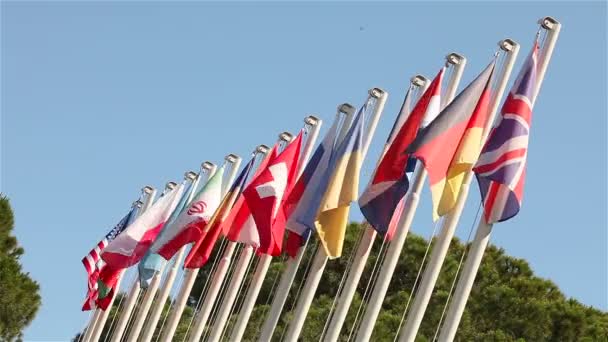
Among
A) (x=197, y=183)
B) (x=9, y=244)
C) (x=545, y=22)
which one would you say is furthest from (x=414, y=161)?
(x=9, y=244)

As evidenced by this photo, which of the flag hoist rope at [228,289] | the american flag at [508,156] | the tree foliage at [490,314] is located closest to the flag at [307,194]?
the flag hoist rope at [228,289]

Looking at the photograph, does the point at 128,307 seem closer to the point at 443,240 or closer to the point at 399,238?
the point at 399,238

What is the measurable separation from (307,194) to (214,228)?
11.5ft

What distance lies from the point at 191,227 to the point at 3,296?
46.3ft

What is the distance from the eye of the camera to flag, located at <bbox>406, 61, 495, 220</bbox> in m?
20.6

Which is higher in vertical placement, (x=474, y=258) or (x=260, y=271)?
(x=474, y=258)

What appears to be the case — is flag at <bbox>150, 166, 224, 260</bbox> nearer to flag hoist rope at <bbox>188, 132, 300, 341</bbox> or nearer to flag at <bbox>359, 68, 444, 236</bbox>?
flag hoist rope at <bbox>188, 132, 300, 341</bbox>

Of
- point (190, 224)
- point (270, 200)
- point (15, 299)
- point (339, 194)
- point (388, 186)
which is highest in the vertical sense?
point (388, 186)

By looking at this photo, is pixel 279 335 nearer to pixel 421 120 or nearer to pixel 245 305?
pixel 245 305

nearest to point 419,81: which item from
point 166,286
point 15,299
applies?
point 166,286

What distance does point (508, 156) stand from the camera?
20031mm

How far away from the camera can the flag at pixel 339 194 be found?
22.2m

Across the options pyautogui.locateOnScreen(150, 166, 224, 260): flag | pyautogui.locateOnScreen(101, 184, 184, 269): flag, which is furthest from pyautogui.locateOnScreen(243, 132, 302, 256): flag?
pyautogui.locateOnScreen(101, 184, 184, 269): flag

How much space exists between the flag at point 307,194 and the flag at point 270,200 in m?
0.22
